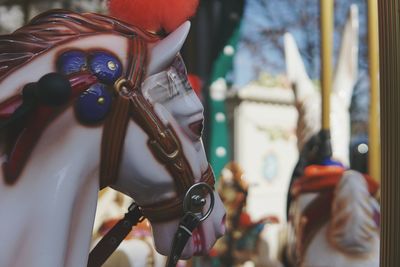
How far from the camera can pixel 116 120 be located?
846 millimetres

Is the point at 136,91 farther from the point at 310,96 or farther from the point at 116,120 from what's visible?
the point at 310,96

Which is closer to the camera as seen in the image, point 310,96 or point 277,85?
point 310,96

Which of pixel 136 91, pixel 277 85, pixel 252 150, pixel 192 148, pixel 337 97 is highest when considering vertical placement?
pixel 136 91

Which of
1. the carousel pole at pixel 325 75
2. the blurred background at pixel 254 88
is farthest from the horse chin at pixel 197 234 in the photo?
the carousel pole at pixel 325 75

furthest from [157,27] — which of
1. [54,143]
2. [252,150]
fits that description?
[252,150]

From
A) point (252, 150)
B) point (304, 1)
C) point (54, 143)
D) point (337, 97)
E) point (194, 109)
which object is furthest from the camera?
point (304, 1)

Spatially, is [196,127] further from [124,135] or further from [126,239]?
[126,239]

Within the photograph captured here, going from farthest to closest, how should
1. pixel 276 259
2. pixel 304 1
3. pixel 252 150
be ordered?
1. pixel 304 1
2. pixel 252 150
3. pixel 276 259

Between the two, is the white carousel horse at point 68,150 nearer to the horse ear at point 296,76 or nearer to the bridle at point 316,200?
the bridle at point 316,200

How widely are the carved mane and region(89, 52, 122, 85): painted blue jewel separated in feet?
0.13

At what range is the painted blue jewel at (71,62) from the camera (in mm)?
824

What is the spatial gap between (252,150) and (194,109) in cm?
546

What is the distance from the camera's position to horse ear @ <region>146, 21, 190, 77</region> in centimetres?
90

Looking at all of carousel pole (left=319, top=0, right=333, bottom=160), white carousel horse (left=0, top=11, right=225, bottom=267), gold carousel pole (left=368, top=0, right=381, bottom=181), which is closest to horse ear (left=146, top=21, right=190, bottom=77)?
white carousel horse (left=0, top=11, right=225, bottom=267)
